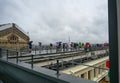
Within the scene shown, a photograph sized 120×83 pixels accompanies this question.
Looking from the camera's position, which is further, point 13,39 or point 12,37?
point 13,39

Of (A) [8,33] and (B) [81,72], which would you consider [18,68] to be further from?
(A) [8,33]

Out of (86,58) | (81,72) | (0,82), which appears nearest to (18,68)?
(0,82)

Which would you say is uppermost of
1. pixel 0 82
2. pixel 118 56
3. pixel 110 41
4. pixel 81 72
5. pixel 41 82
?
pixel 110 41

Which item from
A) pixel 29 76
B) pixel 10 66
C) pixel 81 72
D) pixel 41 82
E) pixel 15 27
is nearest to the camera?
pixel 41 82

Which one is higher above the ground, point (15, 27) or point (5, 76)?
point (15, 27)

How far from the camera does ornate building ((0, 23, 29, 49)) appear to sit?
21314 millimetres

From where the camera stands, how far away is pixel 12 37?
23.3 m

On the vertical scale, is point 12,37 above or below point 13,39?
above

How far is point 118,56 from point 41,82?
168 cm

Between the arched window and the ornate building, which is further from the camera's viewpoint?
the arched window

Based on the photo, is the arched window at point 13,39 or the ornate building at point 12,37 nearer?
the ornate building at point 12,37

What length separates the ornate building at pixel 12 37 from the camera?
839 inches

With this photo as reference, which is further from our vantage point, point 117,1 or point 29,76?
point 29,76

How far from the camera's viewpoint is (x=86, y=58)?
15406 mm
